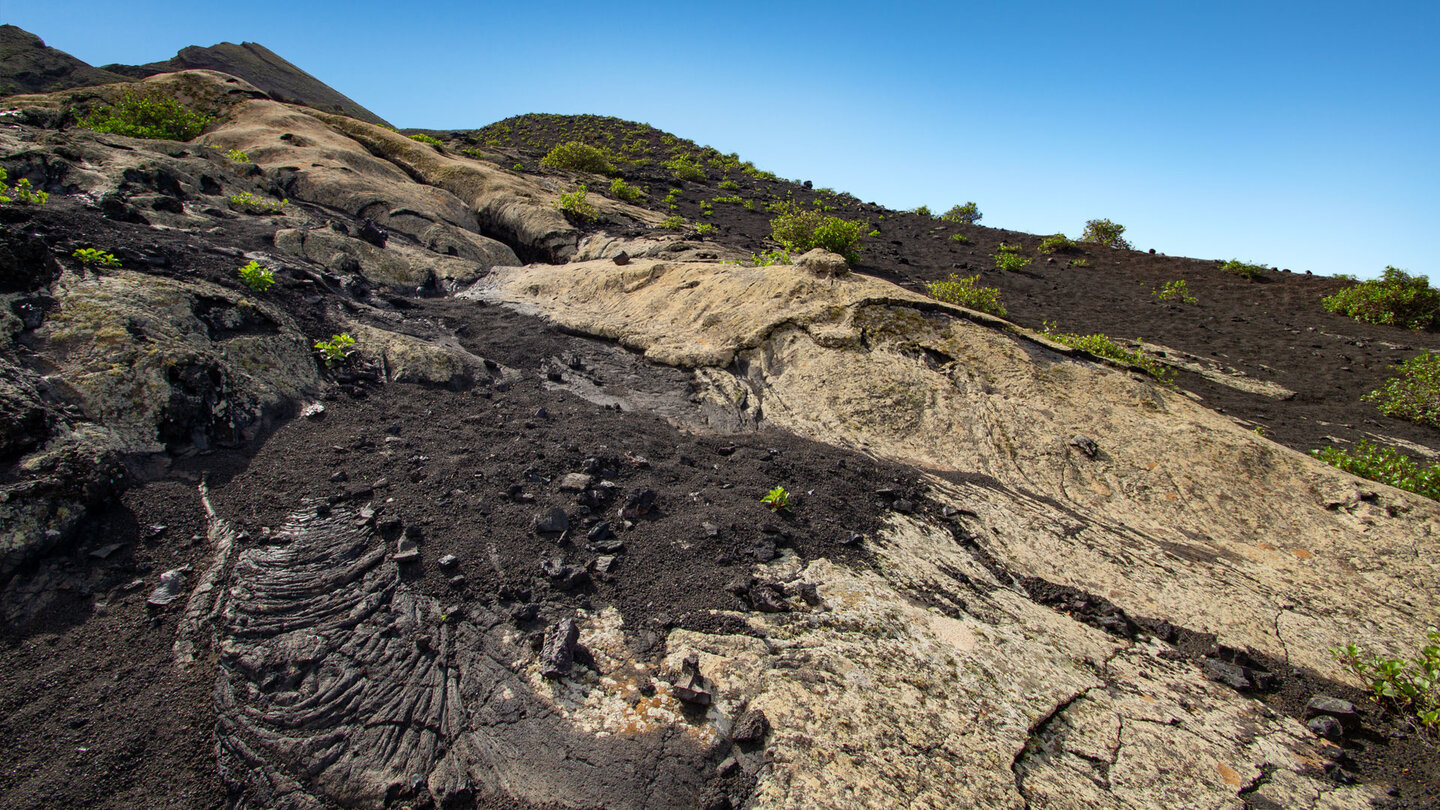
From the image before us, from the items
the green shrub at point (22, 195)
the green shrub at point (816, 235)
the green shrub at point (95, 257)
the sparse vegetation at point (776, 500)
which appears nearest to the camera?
the sparse vegetation at point (776, 500)

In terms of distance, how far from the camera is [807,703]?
10.0ft

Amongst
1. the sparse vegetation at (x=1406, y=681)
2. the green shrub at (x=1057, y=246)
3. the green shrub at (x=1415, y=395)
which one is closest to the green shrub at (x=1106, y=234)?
the green shrub at (x=1057, y=246)

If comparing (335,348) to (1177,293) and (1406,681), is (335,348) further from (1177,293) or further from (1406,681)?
(1177,293)

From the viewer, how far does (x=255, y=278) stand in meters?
7.18

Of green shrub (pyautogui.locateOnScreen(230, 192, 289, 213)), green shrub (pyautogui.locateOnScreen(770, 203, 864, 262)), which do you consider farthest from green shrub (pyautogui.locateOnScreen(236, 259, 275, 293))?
green shrub (pyautogui.locateOnScreen(770, 203, 864, 262))

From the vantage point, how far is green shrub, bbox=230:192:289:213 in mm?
10930

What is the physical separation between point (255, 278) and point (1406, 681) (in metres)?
12.0

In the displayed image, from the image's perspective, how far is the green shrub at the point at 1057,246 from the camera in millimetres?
23234

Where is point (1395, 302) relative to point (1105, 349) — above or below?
above

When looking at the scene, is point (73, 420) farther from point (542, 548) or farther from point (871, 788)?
point (871, 788)

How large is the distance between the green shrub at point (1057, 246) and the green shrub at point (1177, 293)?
5.15m

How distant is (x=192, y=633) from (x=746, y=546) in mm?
3609

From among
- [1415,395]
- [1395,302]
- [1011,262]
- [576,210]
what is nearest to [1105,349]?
[1415,395]

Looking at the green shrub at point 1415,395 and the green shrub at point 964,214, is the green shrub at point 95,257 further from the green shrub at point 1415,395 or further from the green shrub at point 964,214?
the green shrub at point 964,214
